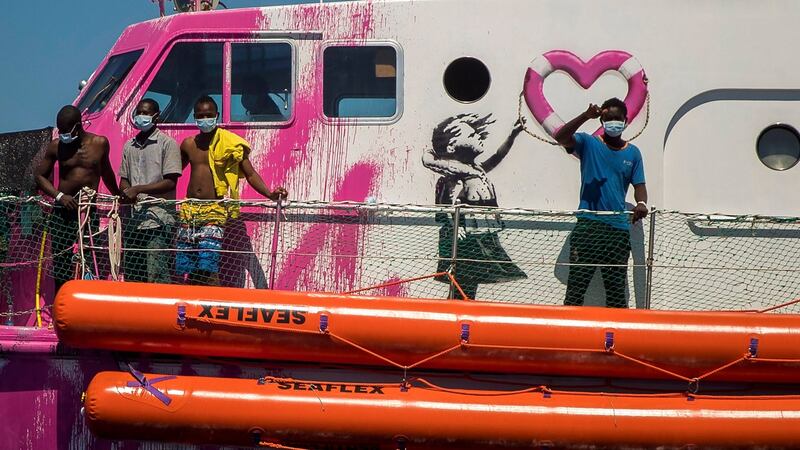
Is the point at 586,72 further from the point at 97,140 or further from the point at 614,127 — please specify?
the point at 97,140

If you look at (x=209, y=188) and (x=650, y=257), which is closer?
(x=650, y=257)

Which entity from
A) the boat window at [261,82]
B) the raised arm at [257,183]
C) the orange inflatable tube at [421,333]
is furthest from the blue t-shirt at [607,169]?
the boat window at [261,82]

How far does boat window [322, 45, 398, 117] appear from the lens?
261 inches

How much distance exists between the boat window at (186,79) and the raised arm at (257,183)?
739 millimetres

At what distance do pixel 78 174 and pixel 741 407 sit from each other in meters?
4.20

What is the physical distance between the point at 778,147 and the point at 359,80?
2.89 m

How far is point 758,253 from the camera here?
6.34m

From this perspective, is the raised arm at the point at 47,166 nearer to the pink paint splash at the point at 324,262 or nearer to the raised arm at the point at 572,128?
the pink paint splash at the point at 324,262

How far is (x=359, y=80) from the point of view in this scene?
6645 millimetres

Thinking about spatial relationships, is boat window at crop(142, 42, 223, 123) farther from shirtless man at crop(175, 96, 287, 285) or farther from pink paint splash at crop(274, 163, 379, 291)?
pink paint splash at crop(274, 163, 379, 291)

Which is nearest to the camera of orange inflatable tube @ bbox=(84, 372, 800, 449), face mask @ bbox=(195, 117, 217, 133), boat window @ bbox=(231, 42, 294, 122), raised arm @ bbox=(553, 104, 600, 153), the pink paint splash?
orange inflatable tube @ bbox=(84, 372, 800, 449)

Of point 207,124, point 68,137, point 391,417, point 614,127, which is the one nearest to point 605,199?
point 614,127

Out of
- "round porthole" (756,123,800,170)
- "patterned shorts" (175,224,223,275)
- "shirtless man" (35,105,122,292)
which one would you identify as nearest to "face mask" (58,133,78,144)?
"shirtless man" (35,105,122,292)

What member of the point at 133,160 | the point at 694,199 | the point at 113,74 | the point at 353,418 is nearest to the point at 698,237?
the point at 694,199
